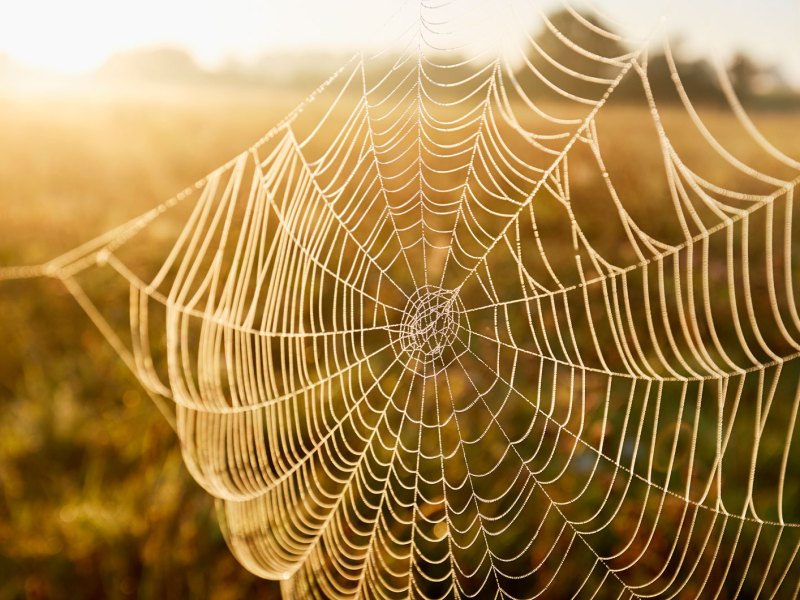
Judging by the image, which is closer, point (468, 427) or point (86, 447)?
point (468, 427)

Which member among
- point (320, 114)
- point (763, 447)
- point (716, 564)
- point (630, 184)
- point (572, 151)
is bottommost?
point (716, 564)

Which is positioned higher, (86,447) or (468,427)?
(86,447)

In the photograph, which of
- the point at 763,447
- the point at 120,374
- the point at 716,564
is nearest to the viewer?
the point at 716,564

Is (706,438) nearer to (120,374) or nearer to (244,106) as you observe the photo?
(120,374)

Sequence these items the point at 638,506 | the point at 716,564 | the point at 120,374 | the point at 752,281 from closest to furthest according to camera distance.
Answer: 1. the point at 716,564
2. the point at 638,506
3. the point at 120,374
4. the point at 752,281

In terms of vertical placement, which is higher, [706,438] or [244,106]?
[244,106]

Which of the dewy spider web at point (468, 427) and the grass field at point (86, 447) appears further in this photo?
the grass field at point (86, 447)

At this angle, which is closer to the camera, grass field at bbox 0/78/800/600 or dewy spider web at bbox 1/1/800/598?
dewy spider web at bbox 1/1/800/598

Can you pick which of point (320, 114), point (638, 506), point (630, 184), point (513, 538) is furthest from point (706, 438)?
point (320, 114)

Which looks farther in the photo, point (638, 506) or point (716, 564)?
point (638, 506)
